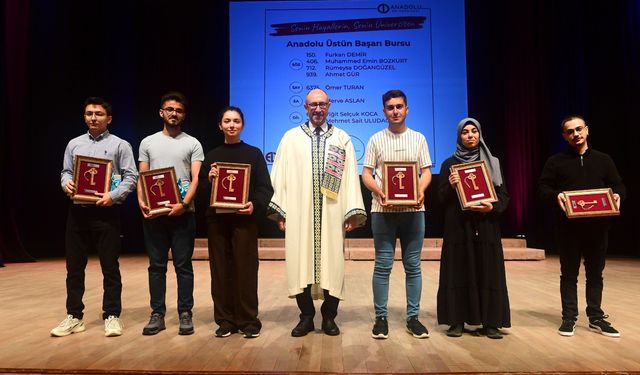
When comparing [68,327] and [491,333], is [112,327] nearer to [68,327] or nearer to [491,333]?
[68,327]

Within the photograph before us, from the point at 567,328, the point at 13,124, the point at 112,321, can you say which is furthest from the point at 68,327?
the point at 13,124

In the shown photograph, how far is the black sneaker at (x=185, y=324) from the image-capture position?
284 centimetres

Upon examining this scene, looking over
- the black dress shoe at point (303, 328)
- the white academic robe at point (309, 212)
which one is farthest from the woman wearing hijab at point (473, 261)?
the black dress shoe at point (303, 328)

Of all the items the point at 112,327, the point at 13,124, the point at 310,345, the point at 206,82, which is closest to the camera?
the point at 310,345

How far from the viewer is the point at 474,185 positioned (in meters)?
2.74

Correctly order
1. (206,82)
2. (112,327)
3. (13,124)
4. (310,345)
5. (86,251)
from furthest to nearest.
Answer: (206,82)
(13,124)
(86,251)
(112,327)
(310,345)

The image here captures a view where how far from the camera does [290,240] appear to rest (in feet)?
9.30

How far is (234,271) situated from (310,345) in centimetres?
66

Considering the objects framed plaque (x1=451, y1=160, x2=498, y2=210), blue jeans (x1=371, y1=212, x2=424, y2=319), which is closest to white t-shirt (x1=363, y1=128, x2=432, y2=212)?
blue jeans (x1=371, y1=212, x2=424, y2=319)

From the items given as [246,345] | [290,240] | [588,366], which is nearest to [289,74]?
[290,240]

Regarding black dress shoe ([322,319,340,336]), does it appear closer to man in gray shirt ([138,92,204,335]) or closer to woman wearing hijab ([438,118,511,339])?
woman wearing hijab ([438,118,511,339])

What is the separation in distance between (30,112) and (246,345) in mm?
6773

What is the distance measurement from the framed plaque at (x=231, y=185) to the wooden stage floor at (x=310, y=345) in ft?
2.73

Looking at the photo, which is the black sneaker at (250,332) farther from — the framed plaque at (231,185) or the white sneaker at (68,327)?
the white sneaker at (68,327)
